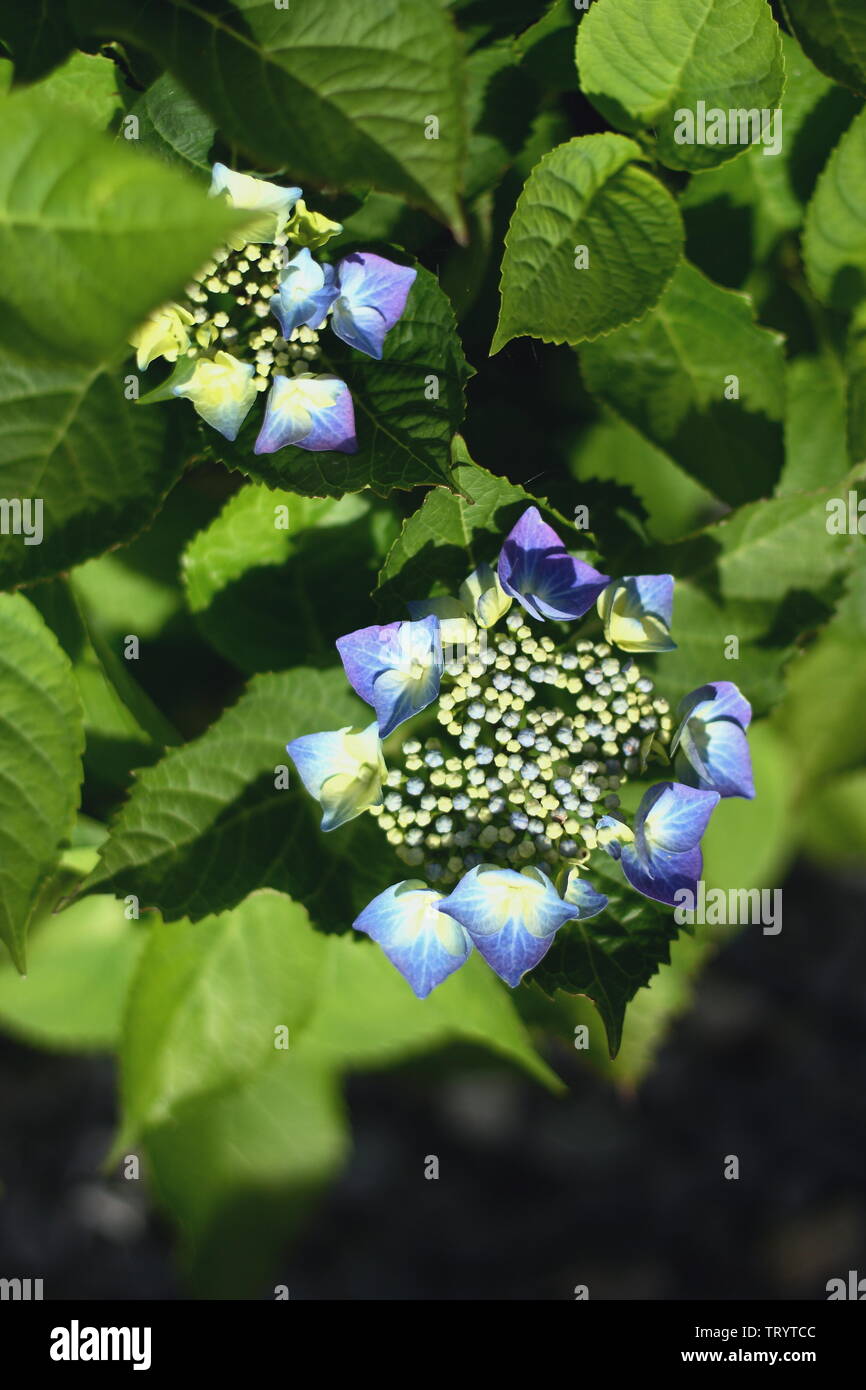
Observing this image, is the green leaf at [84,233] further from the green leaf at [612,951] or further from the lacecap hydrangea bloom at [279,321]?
the green leaf at [612,951]

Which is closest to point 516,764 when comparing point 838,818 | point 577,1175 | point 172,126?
point 172,126

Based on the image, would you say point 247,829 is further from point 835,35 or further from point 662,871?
point 835,35

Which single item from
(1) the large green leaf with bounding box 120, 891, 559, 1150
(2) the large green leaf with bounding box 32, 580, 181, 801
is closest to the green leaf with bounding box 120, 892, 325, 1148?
(1) the large green leaf with bounding box 120, 891, 559, 1150

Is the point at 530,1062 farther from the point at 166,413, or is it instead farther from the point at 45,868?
the point at 166,413

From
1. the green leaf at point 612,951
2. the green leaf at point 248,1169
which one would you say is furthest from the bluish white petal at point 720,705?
the green leaf at point 248,1169

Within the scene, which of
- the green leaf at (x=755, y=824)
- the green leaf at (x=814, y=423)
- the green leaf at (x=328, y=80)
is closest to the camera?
the green leaf at (x=328, y=80)

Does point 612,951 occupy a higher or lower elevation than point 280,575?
lower
